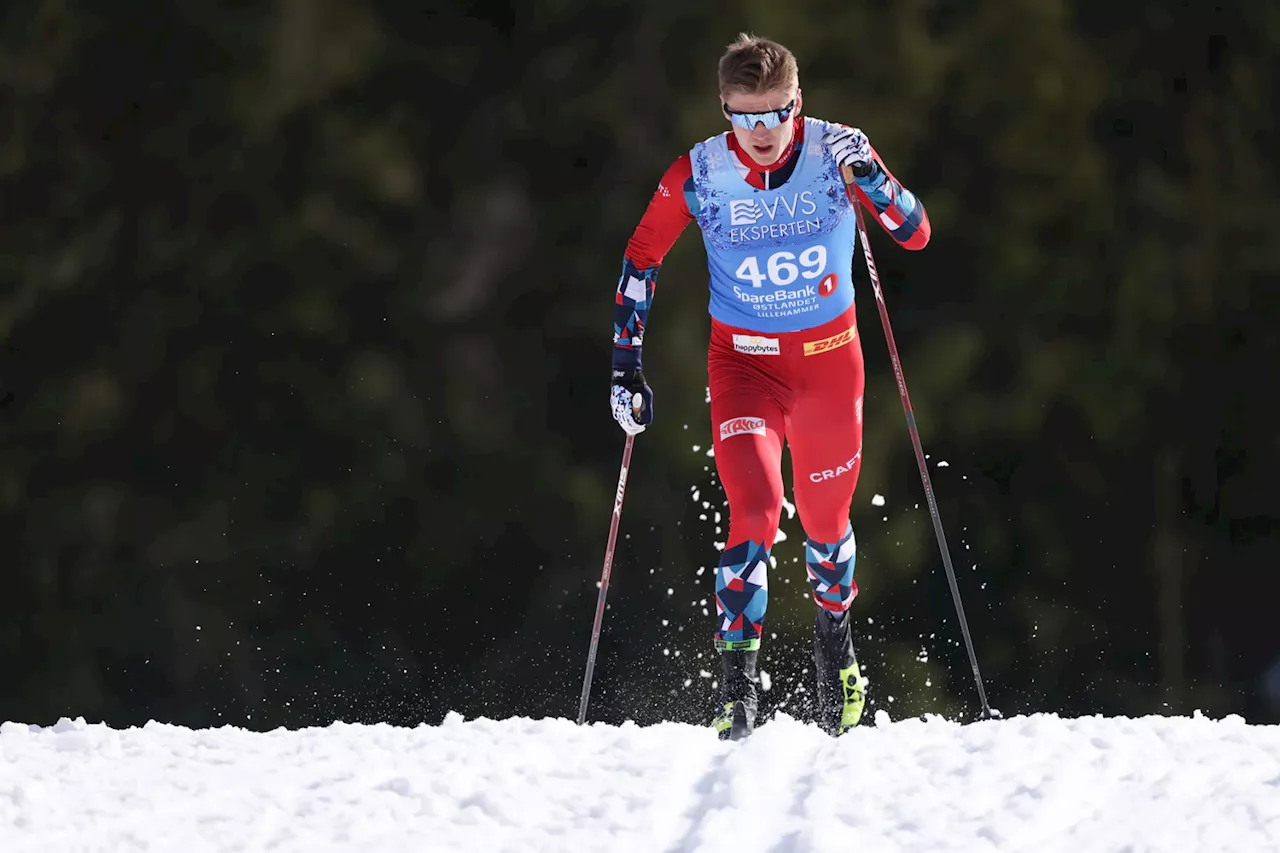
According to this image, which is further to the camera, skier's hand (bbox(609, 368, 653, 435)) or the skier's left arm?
skier's hand (bbox(609, 368, 653, 435))

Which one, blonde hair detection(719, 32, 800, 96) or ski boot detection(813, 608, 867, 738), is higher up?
blonde hair detection(719, 32, 800, 96)

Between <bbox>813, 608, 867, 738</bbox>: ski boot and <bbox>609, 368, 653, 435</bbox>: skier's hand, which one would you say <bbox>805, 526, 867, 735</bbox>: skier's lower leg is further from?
<bbox>609, 368, 653, 435</bbox>: skier's hand

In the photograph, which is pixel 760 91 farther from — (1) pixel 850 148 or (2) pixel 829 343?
(2) pixel 829 343

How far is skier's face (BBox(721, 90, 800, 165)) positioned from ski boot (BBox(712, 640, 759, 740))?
1305mm

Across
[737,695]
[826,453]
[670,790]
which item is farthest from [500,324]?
[670,790]

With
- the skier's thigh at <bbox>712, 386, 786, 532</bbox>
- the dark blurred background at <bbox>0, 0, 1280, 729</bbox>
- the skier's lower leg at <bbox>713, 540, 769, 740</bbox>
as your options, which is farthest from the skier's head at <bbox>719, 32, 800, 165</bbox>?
the dark blurred background at <bbox>0, 0, 1280, 729</bbox>

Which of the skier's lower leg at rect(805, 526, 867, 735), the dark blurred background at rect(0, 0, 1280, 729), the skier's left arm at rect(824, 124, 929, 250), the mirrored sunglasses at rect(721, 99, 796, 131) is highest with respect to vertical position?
the dark blurred background at rect(0, 0, 1280, 729)

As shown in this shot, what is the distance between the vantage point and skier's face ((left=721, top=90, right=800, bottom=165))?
3.99m

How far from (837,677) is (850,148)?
152 cm

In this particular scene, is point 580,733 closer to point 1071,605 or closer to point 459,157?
point 459,157

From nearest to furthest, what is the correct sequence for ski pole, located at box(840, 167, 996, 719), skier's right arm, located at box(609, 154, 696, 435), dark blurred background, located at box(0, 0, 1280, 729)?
ski pole, located at box(840, 167, 996, 719)
skier's right arm, located at box(609, 154, 696, 435)
dark blurred background, located at box(0, 0, 1280, 729)

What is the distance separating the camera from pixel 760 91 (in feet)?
13.0

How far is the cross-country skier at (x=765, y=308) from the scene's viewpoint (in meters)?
4.03

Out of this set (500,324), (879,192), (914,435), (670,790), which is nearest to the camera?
(670,790)
